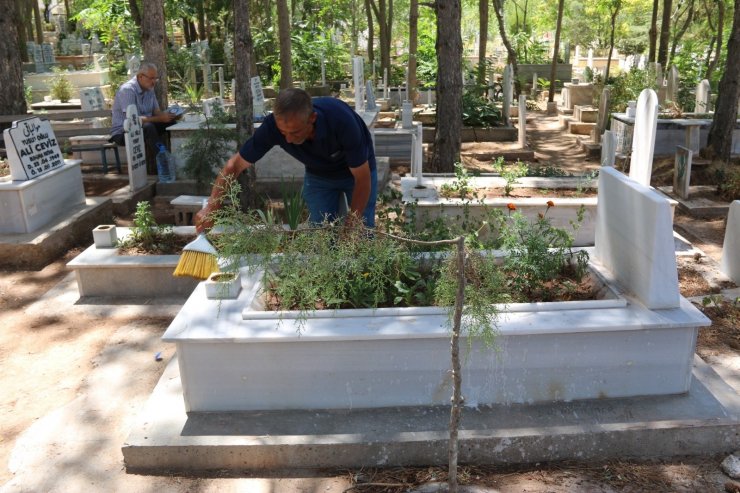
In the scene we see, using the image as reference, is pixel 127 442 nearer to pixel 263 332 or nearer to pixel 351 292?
pixel 263 332

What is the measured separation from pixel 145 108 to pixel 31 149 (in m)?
2.40

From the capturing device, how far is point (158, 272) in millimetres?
5453

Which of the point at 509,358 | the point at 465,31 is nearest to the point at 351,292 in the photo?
the point at 509,358

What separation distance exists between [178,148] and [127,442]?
5965mm

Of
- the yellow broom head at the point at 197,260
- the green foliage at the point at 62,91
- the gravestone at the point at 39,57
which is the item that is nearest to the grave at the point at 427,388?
the yellow broom head at the point at 197,260

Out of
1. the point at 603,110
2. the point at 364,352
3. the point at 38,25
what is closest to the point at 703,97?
the point at 603,110

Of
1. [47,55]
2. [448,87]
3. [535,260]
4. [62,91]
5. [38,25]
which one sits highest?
[38,25]

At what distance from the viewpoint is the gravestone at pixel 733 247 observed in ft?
18.0

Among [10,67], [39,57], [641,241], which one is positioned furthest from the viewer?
[39,57]

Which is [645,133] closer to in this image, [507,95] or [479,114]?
[479,114]

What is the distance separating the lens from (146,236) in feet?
18.8

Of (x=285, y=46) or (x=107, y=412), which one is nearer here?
(x=107, y=412)

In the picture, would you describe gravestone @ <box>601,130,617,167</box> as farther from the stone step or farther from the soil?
the stone step

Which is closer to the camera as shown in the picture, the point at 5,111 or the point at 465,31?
the point at 5,111
